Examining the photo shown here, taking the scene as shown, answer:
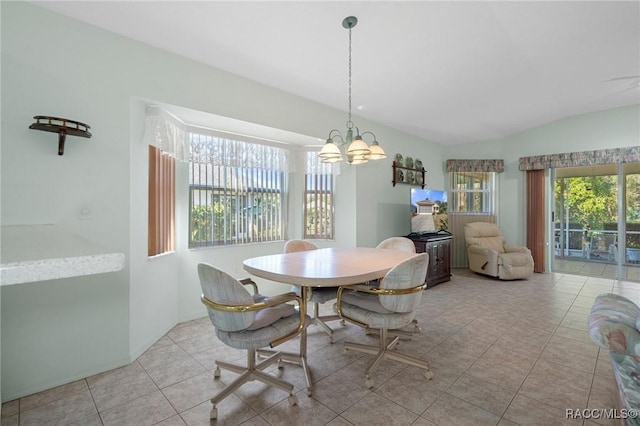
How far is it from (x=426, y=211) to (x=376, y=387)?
339 centimetres

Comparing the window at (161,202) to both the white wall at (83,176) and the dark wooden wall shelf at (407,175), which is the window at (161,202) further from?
the dark wooden wall shelf at (407,175)

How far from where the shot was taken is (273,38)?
7.86 ft

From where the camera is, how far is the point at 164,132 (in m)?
2.58

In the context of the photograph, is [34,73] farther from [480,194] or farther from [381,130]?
[480,194]

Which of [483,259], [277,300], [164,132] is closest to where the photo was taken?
[277,300]

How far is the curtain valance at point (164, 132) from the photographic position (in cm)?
251

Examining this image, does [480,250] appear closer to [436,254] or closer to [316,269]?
[436,254]

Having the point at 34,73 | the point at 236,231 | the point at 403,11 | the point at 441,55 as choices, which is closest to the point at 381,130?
the point at 441,55

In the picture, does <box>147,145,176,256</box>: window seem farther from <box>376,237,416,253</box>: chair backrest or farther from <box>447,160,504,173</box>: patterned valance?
<box>447,160,504,173</box>: patterned valance

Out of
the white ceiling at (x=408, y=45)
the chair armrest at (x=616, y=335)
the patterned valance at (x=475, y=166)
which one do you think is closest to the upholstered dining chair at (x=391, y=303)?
the chair armrest at (x=616, y=335)

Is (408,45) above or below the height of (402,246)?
above

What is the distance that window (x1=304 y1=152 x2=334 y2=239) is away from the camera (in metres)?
4.26

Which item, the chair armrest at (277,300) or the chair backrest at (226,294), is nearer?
the chair backrest at (226,294)

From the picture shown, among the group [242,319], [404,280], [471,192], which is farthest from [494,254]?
[242,319]
